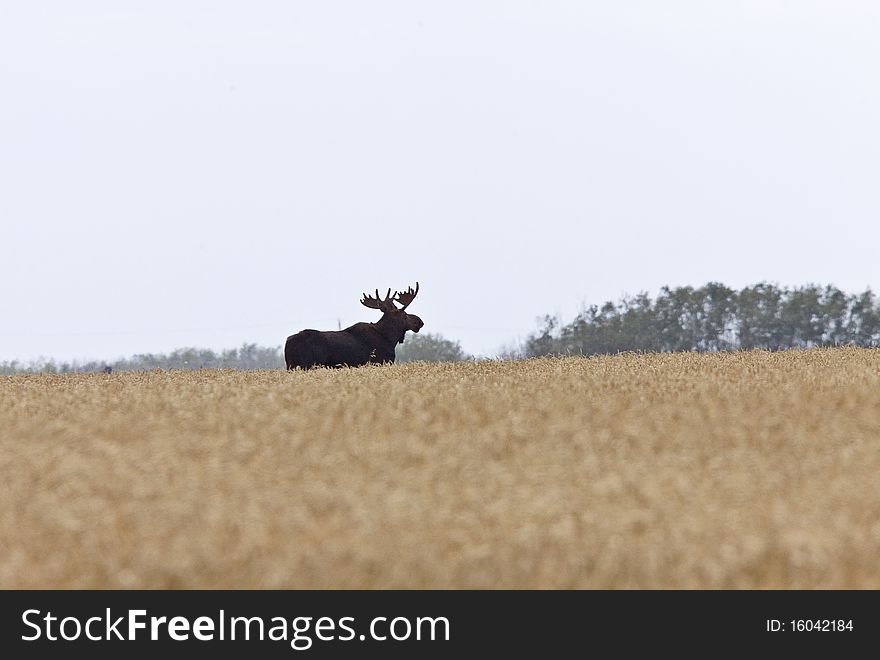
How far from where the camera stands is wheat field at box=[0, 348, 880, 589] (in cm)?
569

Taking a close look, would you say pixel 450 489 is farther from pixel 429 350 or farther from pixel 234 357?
pixel 234 357

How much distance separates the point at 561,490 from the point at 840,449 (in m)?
2.50

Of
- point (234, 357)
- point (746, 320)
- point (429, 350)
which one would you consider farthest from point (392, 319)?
point (234, 357)

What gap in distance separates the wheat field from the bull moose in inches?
375

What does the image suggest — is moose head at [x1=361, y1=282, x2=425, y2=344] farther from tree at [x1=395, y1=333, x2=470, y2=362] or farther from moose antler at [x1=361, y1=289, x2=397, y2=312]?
tree at [x1=395, y1=333, x2=470, y2=362]

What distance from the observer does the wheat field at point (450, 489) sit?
569 centimetres

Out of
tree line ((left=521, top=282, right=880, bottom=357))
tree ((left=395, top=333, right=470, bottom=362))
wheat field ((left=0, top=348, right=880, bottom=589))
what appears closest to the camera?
wheat field ((left=0, top=348, right=880, bottom=589))

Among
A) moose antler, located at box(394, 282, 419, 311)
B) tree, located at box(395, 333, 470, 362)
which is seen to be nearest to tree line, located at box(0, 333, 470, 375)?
tree, located at box(395, 333, 470, 362)

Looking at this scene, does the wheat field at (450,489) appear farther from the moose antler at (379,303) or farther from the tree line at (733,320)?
the tree line at (733,320)

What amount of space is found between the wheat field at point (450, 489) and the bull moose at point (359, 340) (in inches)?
375

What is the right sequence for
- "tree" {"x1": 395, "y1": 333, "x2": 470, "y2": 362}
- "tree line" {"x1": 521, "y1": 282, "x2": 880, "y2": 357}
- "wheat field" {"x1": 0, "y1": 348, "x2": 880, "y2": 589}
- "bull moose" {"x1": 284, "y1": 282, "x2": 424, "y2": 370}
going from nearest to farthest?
"wheat field" {"x1": 0, "y1": 348, "x2": 880, "y2": 589}, "bull moose" {"x1": 284, "y1": 282, "x2": 424, "y2": 370}, "tree line" {"x1": 521, "y1": 282, "x2": 880, "y2": 357}, "tree" {"x1": 395, "y1": 333, "x2": 470, "y2": 362}

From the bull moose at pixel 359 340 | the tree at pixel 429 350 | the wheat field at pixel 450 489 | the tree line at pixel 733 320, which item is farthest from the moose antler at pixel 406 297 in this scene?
the tree at pixel 429 350
